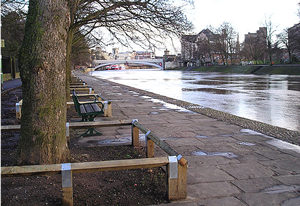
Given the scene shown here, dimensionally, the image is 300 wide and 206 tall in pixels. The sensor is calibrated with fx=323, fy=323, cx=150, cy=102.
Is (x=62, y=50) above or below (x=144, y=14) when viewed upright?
below

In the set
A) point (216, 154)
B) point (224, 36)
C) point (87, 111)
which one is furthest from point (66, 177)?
point (224, 36)

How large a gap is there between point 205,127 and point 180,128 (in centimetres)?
62

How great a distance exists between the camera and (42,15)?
153 inches

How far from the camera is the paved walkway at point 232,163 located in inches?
142

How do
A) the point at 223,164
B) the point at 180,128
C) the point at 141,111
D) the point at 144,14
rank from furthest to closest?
the point at 141,111
the point at 144,14
the point at 180,128
the point at 223,164

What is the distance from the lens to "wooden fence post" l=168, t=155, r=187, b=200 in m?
3.36

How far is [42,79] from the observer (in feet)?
12.8

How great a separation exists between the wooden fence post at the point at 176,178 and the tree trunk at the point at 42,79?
1.52 metres

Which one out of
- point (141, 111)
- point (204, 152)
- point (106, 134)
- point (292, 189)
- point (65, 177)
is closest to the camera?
point (65, 177)

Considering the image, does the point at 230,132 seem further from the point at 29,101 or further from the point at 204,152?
the point at 29,101

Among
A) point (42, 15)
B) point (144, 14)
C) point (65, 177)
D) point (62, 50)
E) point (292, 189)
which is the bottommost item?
point (292, 189)

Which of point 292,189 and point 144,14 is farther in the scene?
point 144,14

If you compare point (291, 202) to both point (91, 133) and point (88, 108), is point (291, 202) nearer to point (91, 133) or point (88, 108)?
point (91, 133)

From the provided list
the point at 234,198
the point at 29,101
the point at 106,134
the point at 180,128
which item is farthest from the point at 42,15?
the point at 180,128
